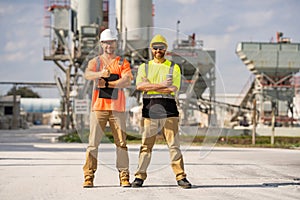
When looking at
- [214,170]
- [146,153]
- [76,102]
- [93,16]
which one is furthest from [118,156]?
[93,16]

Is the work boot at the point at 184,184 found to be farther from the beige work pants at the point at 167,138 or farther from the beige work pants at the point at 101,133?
the beige work pants at the point at 101,133

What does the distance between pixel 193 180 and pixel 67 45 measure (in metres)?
34.8

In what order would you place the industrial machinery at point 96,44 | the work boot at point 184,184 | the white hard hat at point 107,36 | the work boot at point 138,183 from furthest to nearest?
the industrial machinery at point 96,44 → the white hard hat at point 107,36 → the work boot at point 138,183 → the work boot at point 184,184

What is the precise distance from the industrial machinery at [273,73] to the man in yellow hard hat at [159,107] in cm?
3020

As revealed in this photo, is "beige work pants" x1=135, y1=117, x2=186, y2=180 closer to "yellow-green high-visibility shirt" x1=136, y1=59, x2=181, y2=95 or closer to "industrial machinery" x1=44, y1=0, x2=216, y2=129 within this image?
"yellow-green high-visibility shirt" x1=136, y1=59, x2=181, y2=95

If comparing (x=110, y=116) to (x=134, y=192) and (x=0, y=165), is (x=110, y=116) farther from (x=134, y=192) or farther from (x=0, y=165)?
(x=0, y=165)

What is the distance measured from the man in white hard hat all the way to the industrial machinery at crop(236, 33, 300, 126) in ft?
99.5

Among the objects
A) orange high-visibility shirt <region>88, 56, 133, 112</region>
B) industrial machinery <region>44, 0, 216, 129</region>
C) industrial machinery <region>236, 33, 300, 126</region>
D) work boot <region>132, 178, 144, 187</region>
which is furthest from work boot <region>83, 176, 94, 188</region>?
industrial machinery <region>236, 33, 300, 126</region>

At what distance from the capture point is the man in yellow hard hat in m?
8.22

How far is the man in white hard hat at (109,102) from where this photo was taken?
27.1 ft

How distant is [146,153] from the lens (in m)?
8.33

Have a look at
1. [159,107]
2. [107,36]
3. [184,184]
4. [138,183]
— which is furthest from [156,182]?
[107,36]

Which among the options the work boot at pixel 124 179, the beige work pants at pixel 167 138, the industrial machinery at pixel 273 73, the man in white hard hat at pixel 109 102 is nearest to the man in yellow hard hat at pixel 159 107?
the beige work pants at pixel 167 138

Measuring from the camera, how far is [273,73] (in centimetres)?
3831
